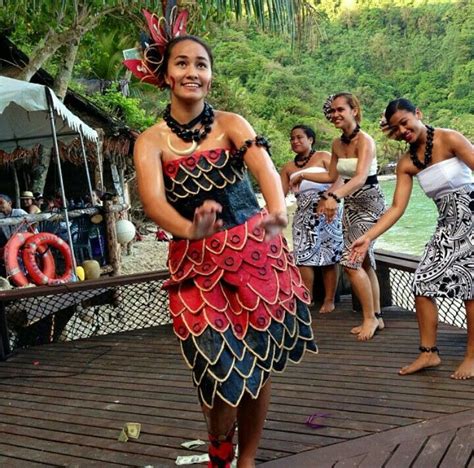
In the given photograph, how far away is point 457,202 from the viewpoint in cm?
312

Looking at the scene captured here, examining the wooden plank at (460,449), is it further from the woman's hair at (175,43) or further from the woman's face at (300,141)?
the woman's face at (300,141)

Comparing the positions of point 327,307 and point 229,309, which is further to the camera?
point 327,307

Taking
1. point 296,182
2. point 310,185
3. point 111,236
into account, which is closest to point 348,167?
point 296,182

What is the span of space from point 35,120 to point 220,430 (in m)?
7.66

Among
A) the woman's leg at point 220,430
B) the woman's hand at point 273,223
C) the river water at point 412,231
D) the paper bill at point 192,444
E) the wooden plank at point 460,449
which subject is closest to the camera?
the woman's hand at point 273,223

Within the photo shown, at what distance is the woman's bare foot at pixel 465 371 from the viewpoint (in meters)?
3.11

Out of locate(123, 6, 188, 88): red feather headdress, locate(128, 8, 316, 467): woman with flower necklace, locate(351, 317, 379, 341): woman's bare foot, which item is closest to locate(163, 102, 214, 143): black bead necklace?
locate(128, 8, 316, 467): woman with flower necklace

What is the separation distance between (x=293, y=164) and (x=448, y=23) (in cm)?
6570

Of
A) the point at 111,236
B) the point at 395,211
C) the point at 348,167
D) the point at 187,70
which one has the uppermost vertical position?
the point at 187,70

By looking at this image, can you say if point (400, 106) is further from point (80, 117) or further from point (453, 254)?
point (80, 117)

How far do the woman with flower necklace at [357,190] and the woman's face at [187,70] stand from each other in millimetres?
2053

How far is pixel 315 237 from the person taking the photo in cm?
484

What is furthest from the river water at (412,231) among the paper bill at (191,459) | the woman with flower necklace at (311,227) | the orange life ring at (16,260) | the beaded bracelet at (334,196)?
the paper bill at (191,459)

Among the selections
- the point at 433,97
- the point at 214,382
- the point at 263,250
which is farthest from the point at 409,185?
the point at 433,97
